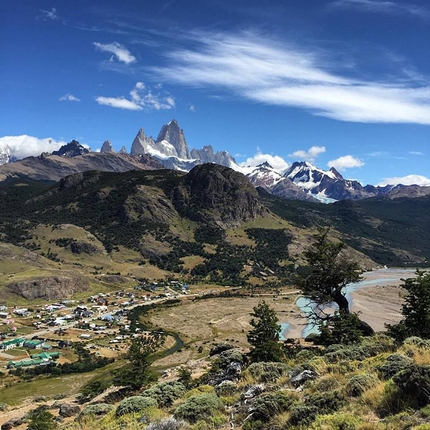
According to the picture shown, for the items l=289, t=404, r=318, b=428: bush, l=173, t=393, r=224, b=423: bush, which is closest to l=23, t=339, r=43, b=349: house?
l=173, t=393, r=224, b=423: bush

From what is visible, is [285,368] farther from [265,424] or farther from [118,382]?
[118,382]

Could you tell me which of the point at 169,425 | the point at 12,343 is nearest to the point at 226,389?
the point at 169,425

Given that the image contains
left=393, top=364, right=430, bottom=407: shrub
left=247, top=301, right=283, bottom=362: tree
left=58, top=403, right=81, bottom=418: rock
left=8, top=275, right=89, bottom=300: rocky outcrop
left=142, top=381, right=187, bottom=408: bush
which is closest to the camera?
left=393, top=364, right=430, bottom=407: shrub

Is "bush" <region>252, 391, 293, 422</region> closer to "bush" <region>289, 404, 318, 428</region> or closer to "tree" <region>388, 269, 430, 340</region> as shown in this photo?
"bush" <region>289, 404, 318, 428</region>

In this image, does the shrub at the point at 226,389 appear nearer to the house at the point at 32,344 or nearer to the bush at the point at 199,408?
the bush at the point at 199,408

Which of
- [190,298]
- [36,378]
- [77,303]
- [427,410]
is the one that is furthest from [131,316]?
[427,410]
